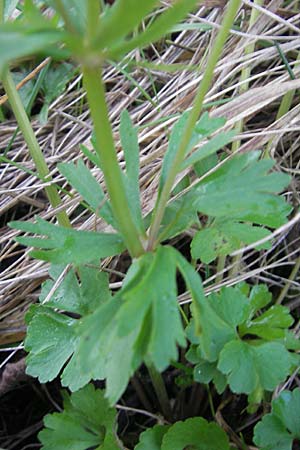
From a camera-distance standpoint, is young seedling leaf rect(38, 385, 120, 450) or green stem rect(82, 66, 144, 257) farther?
young seedling leaf rect(38, 385, 120, 450)

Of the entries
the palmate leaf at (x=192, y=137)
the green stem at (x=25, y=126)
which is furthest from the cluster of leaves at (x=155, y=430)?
the palmate leaf at (x=192, y=137)

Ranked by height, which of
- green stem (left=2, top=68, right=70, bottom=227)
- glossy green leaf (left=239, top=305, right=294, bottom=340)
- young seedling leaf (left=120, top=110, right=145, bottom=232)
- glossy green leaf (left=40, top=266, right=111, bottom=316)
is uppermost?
green stem (left=2, top=68, right=70, bottom=227)

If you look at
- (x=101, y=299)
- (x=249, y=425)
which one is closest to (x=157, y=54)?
(x=101, y=299)

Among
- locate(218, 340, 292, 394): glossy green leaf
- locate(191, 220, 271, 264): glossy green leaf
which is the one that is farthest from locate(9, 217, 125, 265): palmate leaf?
locate(218, 340, 292, 394): glossy green leaf

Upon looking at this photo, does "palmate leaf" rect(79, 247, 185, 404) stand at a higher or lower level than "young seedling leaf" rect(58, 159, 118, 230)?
lower

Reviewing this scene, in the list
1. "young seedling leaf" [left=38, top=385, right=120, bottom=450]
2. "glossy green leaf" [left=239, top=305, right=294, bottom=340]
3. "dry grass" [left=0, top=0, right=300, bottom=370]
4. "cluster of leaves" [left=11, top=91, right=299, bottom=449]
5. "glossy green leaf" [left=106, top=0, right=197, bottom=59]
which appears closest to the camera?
"glossy green leaf" [left=106, top=0, right=197, bottom=59]

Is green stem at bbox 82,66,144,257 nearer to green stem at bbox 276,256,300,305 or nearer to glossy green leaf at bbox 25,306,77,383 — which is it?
glossy green leaf at bbox 25,306,77,383

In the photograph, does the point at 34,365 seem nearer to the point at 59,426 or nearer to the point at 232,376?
the point at 59,426
